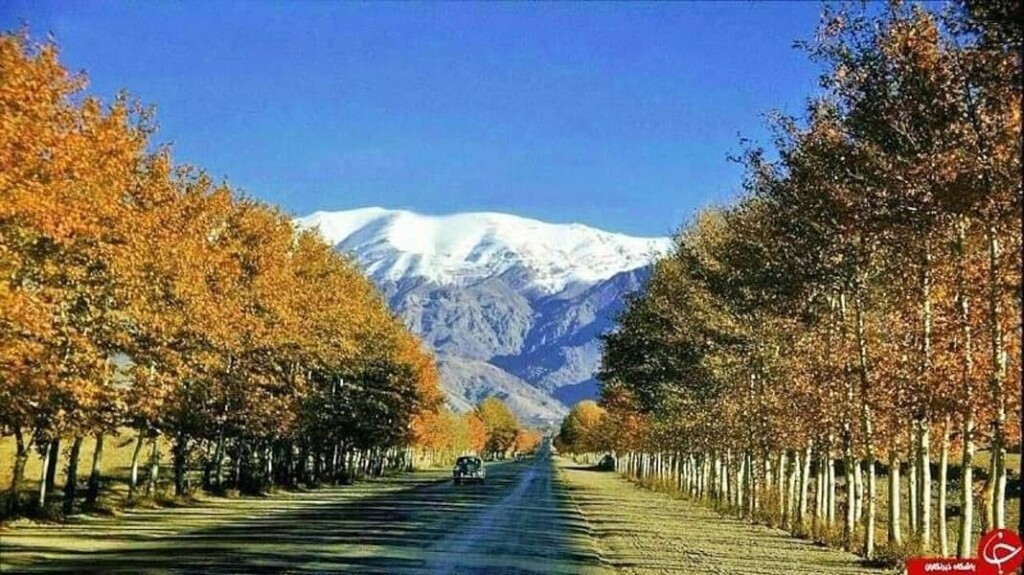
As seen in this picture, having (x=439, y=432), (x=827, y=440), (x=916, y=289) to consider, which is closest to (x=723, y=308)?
(x=827, y=440)

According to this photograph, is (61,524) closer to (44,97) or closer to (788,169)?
(44,97)

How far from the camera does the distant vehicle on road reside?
275ft

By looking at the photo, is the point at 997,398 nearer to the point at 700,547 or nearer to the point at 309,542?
the point at 700,547

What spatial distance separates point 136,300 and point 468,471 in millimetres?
53304

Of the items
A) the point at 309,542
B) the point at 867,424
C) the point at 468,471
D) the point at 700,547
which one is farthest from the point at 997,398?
the point at 468,471

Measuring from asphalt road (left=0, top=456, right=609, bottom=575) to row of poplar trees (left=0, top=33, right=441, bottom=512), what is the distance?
3.75 meters

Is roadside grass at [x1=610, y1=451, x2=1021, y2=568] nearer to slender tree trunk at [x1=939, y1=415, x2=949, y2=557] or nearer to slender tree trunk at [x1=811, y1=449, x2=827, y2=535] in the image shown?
slender tree trunk at [x1=939, y1=415, x2=949, y2=557]

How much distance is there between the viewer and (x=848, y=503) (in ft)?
103

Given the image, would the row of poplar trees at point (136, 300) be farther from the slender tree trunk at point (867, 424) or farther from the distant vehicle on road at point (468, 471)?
the distant vehicle on road at point (468, 471)

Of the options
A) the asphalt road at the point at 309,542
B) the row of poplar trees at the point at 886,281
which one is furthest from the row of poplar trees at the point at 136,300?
the row of poplar trees at the point at 886,281

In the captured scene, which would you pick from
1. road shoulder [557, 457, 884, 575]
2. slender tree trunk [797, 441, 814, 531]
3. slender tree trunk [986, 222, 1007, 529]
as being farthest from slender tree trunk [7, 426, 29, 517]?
slender tree trunk [986, 222, 1007, 529]

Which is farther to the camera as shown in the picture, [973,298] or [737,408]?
[737,408]

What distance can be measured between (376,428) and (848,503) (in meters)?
51.6

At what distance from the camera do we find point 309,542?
27250 mm
